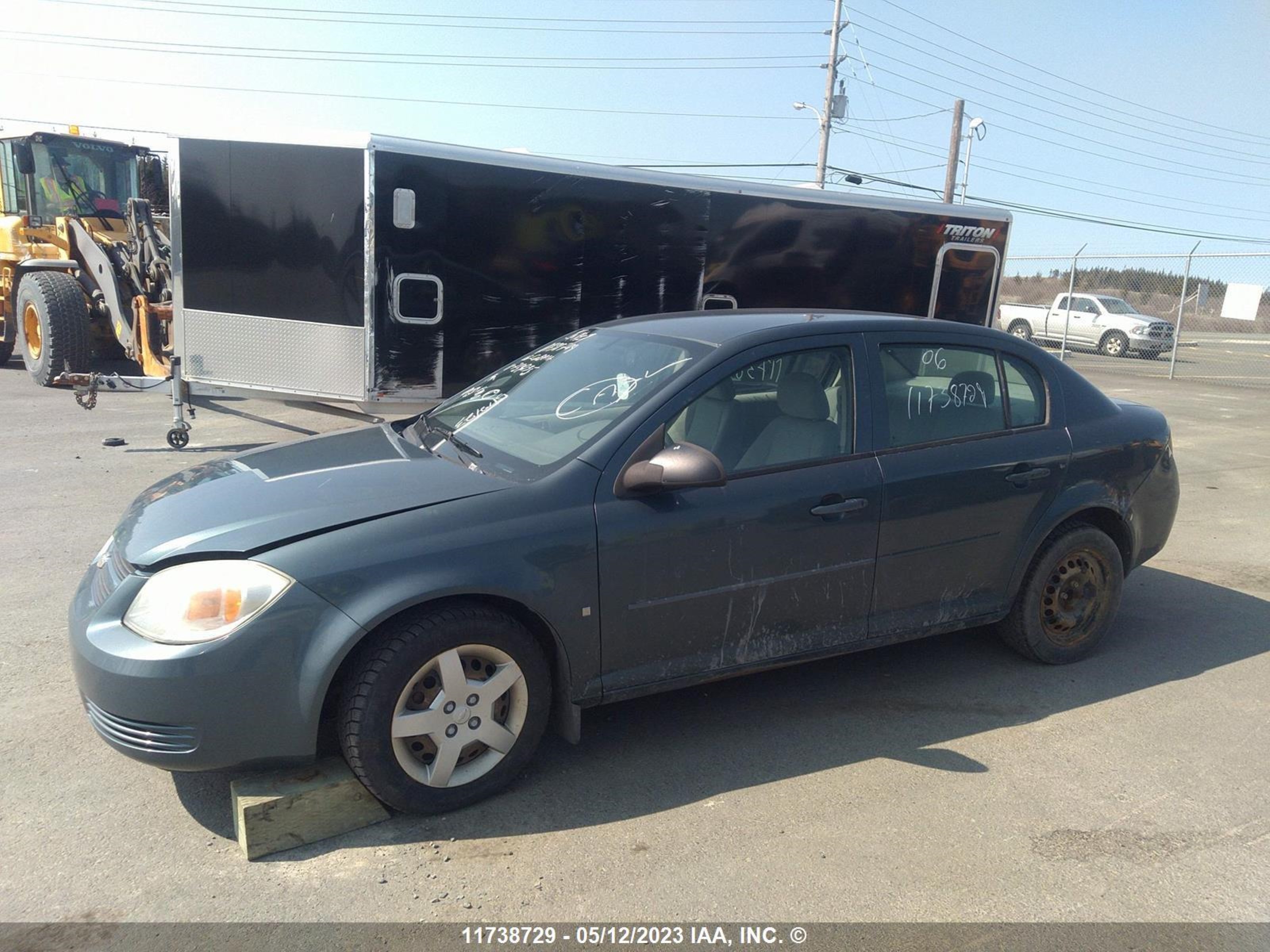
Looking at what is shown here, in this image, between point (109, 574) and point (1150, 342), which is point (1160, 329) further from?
point (109, 574)

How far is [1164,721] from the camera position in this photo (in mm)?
4090

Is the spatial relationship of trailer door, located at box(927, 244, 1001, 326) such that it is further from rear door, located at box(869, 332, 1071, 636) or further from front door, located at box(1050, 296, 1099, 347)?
front door, located at box(1050, 296, 1099, 347)

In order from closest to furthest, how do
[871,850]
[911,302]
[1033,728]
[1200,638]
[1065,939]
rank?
[1065,939], [871,850], [1033,728], [1200,638], [911,302]

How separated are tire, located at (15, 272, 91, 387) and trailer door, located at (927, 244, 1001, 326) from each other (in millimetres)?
9579

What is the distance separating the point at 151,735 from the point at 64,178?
43.0 feet

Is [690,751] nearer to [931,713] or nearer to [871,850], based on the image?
[871,850]

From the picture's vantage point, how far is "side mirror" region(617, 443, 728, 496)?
3.37m

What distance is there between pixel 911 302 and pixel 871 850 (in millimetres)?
7881

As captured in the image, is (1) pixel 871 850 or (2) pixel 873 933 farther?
(1) pixel 871 850

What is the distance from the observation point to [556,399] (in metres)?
4.01

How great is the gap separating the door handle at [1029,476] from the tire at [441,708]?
225 cm

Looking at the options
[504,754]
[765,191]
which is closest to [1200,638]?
[504,754]

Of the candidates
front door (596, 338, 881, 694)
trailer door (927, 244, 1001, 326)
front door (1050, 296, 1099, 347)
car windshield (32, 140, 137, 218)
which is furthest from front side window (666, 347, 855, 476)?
front door (1050, 296, 1099, 347)

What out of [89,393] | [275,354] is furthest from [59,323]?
[275,354]
